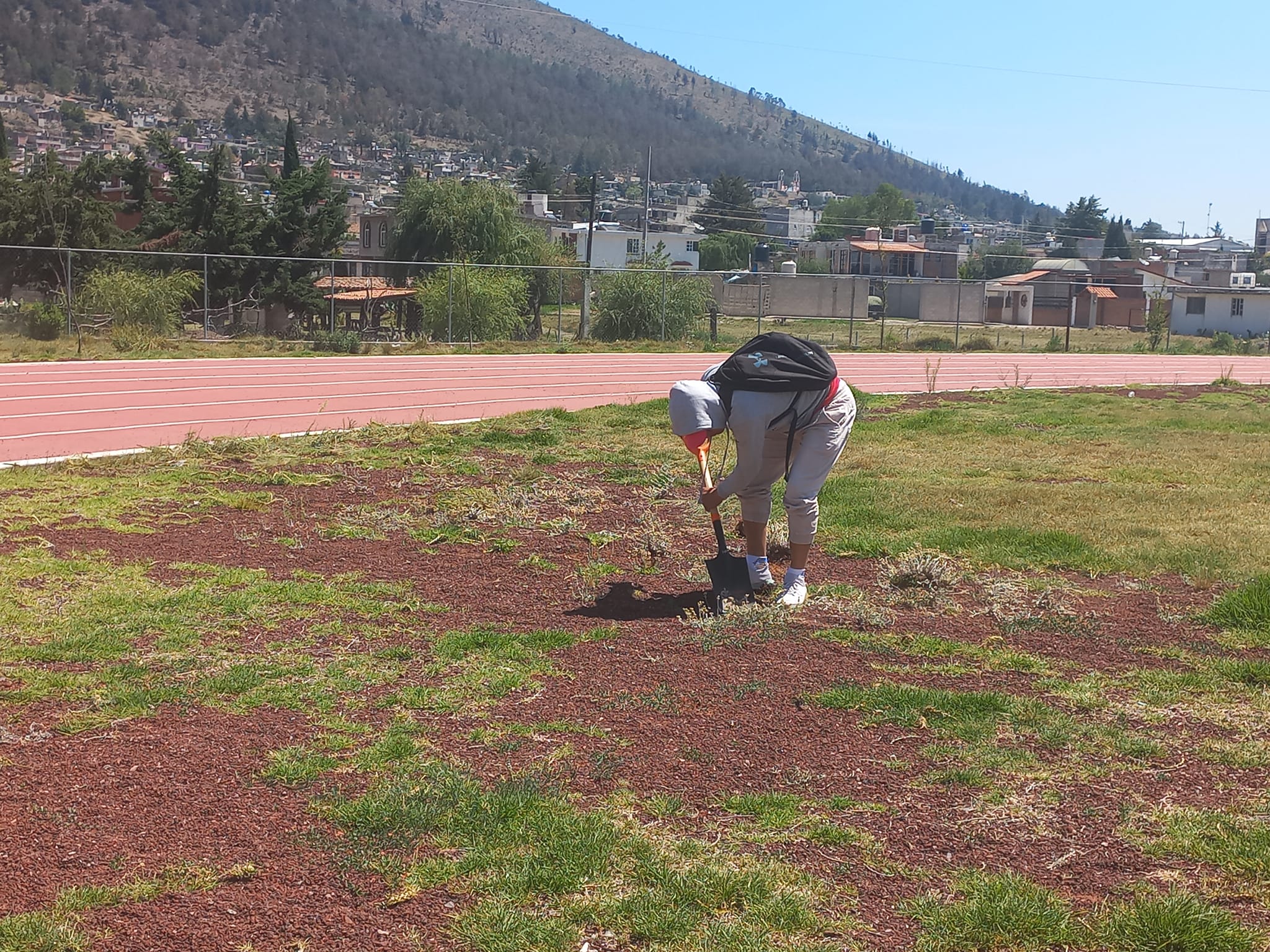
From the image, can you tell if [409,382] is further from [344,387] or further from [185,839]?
[185,839]

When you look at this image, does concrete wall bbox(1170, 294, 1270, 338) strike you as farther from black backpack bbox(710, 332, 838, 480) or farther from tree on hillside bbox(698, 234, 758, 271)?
black backpack bbox(710, 332, 838, 480)

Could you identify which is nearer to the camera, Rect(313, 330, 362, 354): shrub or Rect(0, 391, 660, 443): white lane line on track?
Rect(0, 391, 660, 443): white lane line on track

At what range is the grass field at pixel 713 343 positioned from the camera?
85.0ft

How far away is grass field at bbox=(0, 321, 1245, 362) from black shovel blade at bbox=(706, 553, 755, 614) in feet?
67.6

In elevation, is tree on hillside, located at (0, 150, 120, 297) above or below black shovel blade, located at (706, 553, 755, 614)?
above

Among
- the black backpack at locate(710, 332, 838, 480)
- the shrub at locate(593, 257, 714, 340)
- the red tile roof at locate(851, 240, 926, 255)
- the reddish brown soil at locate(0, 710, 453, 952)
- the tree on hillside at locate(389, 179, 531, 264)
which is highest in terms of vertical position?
the red tile roof at locate(851, 240, 926, 255)

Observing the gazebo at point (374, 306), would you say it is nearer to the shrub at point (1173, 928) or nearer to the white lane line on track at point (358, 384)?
the white lane line on track at point (358, 384)

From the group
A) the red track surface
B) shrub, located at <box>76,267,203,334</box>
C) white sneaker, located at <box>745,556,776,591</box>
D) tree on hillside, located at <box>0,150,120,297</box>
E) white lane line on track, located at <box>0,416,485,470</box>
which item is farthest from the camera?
tree on hillside, located at <box>0,150,120,297</box>

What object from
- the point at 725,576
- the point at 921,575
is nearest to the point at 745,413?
the point at 725,576

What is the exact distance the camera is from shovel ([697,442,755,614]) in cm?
718

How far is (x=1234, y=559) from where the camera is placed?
818 cm

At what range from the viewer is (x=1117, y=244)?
6294 inches

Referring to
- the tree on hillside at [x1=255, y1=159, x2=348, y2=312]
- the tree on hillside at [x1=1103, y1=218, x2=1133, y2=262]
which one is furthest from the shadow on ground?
the tree on hillside at [x1=1103, y1=218, x2=1133, y2=262]

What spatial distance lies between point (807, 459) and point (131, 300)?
81.6 feet
